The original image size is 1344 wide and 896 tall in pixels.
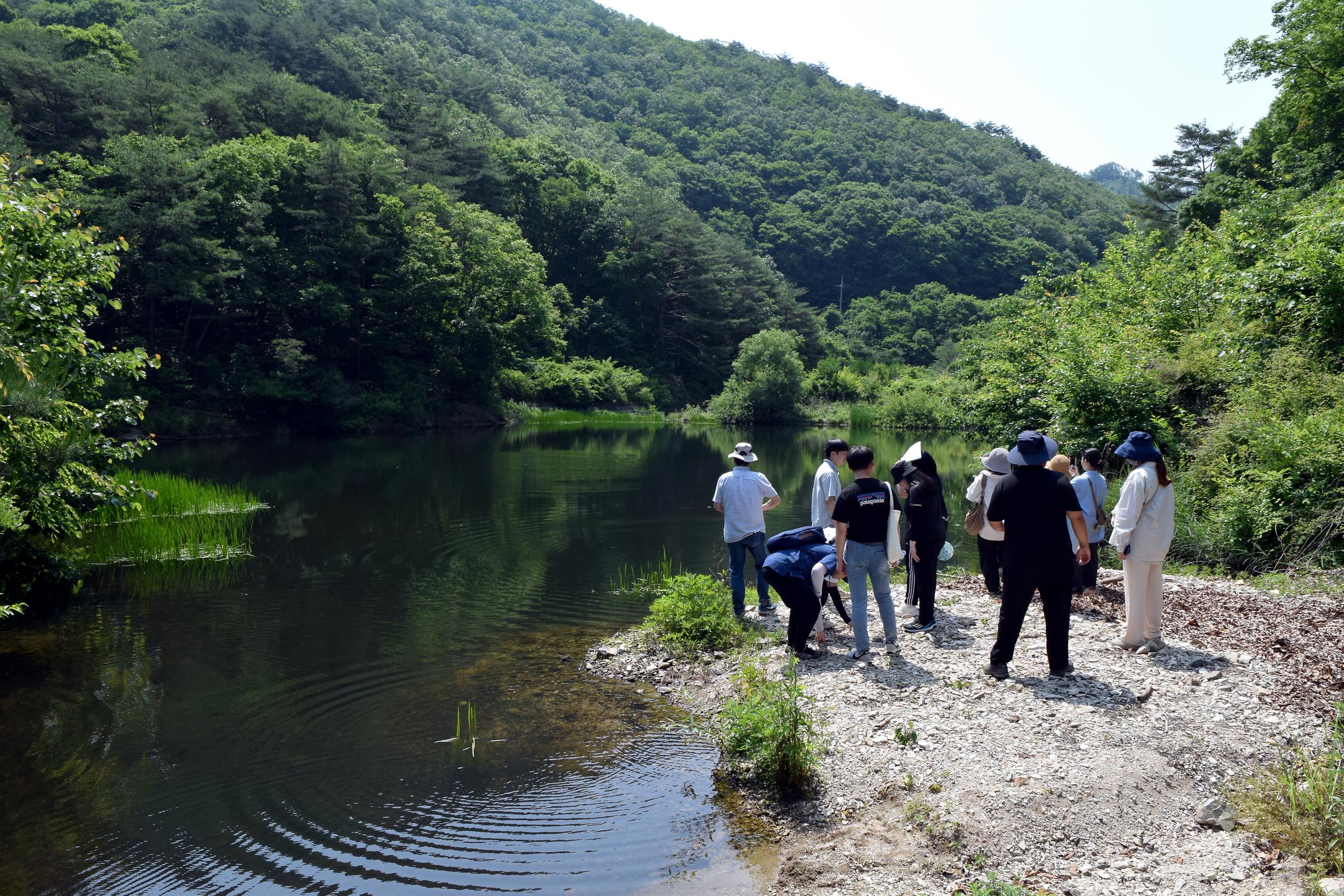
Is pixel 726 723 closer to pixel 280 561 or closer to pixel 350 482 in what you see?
pixel 280 561

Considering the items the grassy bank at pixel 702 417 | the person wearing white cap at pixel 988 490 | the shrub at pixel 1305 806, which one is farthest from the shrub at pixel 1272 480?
the grassy bank at pixel 702 417

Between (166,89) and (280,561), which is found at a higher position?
(166,89)

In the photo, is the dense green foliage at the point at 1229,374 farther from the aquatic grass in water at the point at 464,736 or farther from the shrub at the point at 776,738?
the aquatic grass in water at the point at 464,736

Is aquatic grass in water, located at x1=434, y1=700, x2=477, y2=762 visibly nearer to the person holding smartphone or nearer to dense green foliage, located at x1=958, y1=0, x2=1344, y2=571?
the person holding smartphone

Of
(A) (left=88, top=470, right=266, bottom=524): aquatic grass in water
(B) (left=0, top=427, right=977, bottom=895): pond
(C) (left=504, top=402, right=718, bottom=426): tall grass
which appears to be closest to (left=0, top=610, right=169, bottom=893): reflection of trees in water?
(B) (left=0, top=427, right=977, bottom=895): pond

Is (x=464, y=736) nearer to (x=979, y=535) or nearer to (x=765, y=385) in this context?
(x=979, y=535)

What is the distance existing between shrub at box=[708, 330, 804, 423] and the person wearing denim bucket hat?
58.6 metres

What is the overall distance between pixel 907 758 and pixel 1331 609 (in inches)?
213

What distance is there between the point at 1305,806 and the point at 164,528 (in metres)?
17.1

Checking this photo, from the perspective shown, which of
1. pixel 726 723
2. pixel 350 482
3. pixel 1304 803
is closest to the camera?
pixel 1304 803

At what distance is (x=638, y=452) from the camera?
134ft

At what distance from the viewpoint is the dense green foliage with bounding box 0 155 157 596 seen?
1104 centimetres

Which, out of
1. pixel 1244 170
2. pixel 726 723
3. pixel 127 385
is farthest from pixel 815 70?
pixel 726 723

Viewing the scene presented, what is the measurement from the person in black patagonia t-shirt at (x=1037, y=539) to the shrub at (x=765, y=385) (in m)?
59.3
